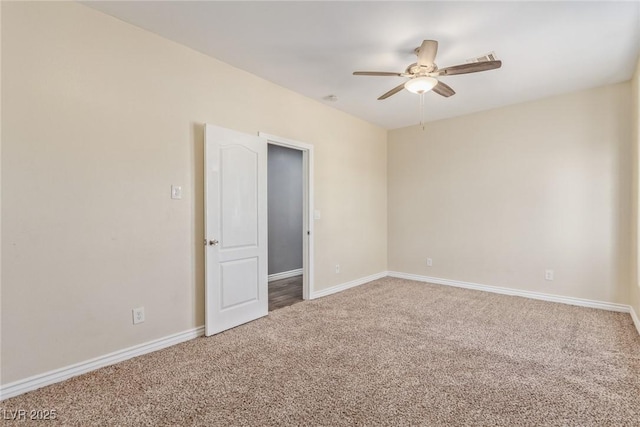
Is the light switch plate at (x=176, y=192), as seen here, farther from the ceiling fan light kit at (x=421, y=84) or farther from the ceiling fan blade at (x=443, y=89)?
the ceiling fan blade at (x=443, y=89)

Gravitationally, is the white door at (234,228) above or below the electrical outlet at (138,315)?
above

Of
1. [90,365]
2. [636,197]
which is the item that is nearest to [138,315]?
[90,365]

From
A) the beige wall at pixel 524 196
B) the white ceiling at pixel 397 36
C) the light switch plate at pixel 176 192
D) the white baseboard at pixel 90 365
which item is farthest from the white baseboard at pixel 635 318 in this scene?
the light switch plate at pixel 176 192

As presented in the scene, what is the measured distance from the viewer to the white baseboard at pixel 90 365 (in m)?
1.97


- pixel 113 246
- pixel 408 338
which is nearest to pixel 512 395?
pixel 408 338

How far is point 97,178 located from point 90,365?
1.37 metres

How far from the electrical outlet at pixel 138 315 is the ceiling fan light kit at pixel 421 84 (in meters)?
2.96

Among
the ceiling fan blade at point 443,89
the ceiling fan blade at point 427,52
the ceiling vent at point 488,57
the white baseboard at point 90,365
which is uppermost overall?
the ceiling vent at point 488,57

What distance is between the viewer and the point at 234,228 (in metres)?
3.12

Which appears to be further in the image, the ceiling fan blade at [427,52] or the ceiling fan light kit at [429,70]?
the ceiling fan light kit at [429,70]

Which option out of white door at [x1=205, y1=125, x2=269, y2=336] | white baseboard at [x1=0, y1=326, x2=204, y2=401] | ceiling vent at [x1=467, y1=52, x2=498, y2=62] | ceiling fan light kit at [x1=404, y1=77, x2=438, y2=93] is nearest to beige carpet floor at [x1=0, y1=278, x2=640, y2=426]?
white baseboard at [x1=0, y1=326, x2=204, y2=401]

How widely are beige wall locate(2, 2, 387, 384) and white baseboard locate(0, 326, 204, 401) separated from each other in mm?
48

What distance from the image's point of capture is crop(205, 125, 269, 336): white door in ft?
9.54

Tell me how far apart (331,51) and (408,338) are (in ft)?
8.90
